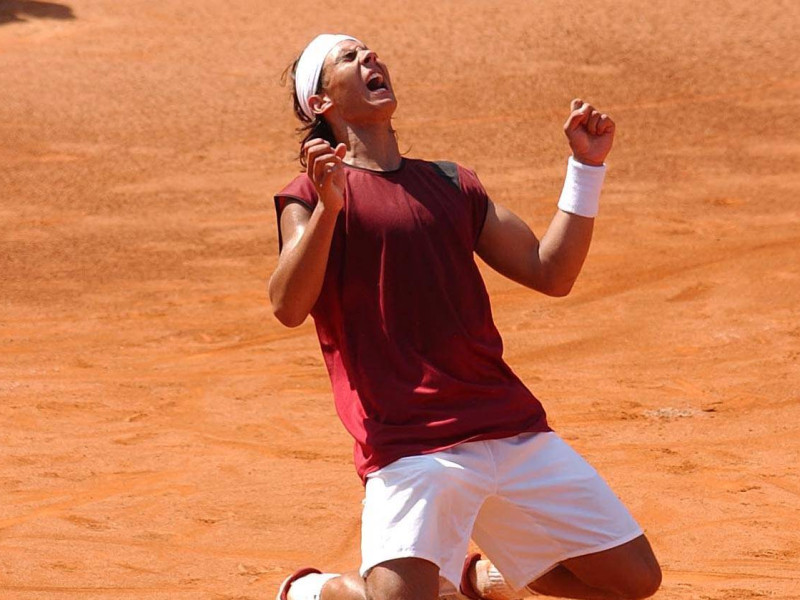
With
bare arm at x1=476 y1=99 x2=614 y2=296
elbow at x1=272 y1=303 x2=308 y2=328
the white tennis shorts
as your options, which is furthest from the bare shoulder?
the white tennis shorts

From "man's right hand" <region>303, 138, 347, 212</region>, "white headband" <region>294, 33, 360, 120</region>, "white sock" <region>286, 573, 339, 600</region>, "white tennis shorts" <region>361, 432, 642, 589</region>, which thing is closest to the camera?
"man's right hand" <region>303, 138, 347, 212</region>

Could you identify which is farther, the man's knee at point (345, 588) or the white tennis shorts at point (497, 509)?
the man's knee at point (345, 588)

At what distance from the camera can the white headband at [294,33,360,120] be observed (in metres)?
4.24

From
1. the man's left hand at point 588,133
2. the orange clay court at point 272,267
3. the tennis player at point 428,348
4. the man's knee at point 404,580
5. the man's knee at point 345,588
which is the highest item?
the man's left hand at point 588,133

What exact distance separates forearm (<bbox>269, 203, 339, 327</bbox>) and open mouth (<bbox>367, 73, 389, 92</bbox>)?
1.55ft

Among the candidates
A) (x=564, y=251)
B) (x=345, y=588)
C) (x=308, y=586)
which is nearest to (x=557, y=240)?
(x=564, y=251)

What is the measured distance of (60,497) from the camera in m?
6.75

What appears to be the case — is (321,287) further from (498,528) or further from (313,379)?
(313,379)

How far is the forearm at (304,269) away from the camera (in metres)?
3.82

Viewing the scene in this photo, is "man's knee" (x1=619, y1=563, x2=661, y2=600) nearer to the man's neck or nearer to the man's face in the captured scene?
the man's neck

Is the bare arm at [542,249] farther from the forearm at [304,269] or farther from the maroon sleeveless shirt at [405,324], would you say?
the forearm at [304,269]

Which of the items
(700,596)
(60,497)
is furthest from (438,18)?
(700,596)

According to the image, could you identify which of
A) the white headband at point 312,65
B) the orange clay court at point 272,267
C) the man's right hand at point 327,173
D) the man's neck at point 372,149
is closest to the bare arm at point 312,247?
the man's right hand at point 327,173

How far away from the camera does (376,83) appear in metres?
4.23
